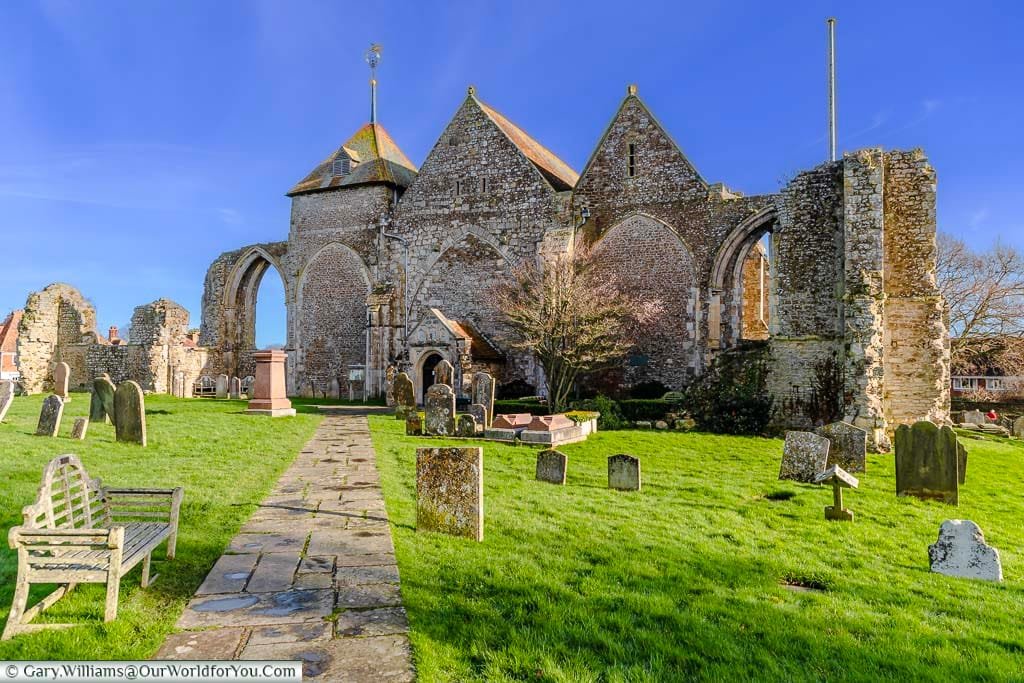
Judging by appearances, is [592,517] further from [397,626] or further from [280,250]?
[280,250]

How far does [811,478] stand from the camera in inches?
417

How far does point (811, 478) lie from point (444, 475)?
6997 millimetres

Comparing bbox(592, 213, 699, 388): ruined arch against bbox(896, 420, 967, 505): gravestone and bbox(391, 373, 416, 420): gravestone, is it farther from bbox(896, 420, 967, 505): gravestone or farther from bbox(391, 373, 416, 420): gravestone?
bbox(896, 420, 967, 505): gravestone

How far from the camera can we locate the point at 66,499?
4.36 meters

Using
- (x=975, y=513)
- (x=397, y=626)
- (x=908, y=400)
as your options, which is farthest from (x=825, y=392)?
(x=397, y=626)

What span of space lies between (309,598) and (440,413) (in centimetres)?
1064

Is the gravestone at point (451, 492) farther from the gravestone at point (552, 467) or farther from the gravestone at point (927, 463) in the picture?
the gravestone at point (927, 463)

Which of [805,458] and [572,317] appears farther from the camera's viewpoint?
[572,317]

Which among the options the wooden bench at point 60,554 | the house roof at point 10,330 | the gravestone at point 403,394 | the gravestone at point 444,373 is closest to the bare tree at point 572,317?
the gravestone at point 444,373

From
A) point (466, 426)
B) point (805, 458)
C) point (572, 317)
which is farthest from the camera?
point (572, 317)

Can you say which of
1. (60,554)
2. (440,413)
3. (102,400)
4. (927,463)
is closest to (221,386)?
(102,400)

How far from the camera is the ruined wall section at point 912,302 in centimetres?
1692

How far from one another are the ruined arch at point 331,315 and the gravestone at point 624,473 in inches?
800

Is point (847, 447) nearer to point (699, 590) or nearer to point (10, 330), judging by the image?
point (699, 590)
